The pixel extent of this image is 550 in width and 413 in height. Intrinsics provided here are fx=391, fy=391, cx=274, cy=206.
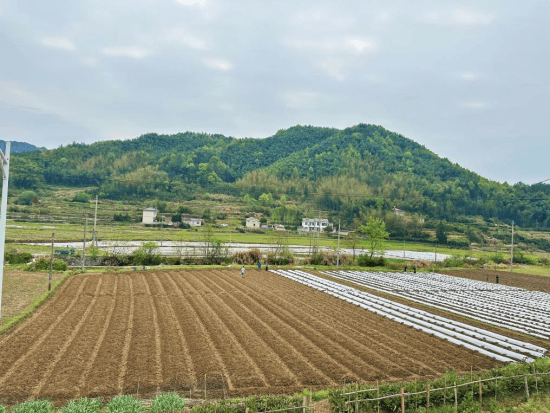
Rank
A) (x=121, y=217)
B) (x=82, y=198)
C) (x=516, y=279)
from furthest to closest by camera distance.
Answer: (x=82, y=198)
(x=121, y=217)
(x=516, y=279)

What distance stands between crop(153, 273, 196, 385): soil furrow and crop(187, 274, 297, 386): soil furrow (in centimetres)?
182

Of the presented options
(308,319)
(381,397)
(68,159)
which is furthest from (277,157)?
(381,397)

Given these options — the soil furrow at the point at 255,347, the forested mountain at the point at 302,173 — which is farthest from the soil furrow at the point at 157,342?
the forested mountain at the point at 302,173

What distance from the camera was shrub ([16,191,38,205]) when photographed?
67.8 m

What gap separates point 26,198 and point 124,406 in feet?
242

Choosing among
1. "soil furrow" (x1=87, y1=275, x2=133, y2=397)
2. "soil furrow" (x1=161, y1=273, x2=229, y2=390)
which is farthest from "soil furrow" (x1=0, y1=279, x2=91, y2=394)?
"soil furrow" (x1=161, y1=273, x2=229, y2=390)

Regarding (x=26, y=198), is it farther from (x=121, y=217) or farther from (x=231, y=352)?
(x=231, y=352)

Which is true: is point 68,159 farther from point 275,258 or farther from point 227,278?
point 227,278

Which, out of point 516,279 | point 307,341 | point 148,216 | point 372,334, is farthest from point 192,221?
point 307,341

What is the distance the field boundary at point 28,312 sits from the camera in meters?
13.5

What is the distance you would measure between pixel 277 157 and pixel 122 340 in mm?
119907

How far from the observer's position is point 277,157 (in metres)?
131

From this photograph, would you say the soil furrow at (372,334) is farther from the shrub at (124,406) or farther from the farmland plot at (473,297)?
the shrub at (124,406)

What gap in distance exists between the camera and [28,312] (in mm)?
15734
